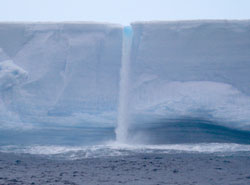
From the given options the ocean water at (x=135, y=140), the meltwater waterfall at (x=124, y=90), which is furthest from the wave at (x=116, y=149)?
the meltwater waterfall at (x=124, y=90)

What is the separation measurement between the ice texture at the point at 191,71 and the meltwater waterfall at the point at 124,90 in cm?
16

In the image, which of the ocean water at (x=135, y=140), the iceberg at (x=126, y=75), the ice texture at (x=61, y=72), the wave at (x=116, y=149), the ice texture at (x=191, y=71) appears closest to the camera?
the wave at (x=116, y=149)

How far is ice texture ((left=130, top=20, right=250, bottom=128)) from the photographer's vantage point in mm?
8586

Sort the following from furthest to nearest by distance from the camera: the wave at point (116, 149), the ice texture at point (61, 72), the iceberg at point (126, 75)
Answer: the ice texture at point (61, 72) → the iceberg at point (126, 75) → the wave at point (116, 149)

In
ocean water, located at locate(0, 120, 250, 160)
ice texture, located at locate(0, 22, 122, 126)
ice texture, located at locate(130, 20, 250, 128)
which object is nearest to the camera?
ocean water, located at locate(0, 120, 250, 160)

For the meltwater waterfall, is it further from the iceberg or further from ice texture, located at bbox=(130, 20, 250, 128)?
ice texture, located at bbox=(130, 20, 250, 128)

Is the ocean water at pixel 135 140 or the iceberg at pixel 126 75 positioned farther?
the iceberg at pixel 126 75

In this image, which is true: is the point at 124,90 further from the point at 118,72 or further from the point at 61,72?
the point at 61,72

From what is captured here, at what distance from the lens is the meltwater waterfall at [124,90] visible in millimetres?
8774

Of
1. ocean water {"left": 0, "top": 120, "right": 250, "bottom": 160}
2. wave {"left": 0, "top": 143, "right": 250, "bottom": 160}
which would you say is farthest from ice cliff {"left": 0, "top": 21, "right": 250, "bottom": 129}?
wave {"left": 0, "top": 143, "right": 250, "bottom": 160}

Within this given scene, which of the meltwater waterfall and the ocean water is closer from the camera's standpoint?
the ocean water

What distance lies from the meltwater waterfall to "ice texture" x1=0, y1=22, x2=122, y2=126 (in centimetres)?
15

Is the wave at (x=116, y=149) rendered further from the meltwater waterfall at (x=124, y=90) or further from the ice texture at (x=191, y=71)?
the ice texture at (x=191, y=71)

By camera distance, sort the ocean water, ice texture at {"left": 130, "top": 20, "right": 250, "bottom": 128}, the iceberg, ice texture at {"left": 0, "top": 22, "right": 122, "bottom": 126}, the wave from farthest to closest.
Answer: ice texture at {"left": 0, "top": 22, "right": 122, "bottom": 126} → the iceberg → ice texture at {"left": 130, "top": 20, "right": 250, "bottom": 128} → the ocean water → the wave
